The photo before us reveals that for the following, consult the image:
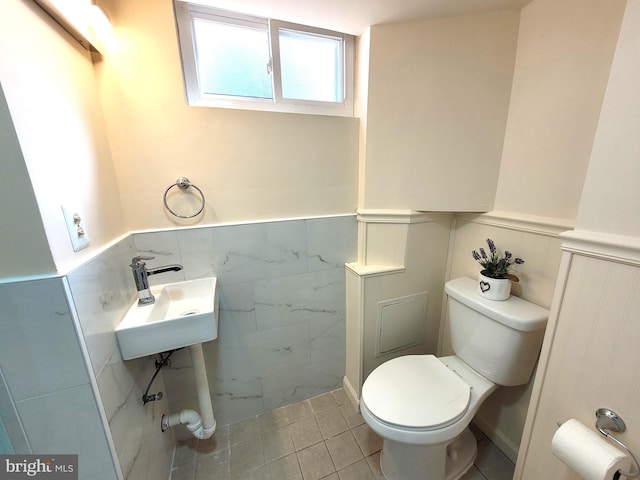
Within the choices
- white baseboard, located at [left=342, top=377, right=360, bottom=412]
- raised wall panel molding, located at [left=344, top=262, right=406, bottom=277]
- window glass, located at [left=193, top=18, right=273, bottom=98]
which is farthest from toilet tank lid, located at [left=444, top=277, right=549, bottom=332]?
window glass, located at [left=193, top=18, right=273, bottom=98]

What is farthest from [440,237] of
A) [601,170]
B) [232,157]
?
[232,157]

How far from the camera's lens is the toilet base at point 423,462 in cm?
109

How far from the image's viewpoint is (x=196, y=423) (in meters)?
1.21

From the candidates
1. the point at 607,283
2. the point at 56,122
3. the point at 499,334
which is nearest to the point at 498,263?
the point at 499,334

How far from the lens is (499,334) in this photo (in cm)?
109

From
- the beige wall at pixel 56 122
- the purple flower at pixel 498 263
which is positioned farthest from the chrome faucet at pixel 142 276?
the purple flower at pixel 498 263

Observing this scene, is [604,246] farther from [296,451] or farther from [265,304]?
[296,451]

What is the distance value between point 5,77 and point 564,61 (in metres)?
1.70

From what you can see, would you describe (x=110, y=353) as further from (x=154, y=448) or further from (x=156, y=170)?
(x=156, y=170)

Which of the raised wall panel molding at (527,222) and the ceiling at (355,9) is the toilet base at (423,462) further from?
the ceiling at (355,9)

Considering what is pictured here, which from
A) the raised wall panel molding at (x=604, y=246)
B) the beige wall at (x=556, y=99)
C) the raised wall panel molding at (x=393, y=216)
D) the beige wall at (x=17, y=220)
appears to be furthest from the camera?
the raised wall panel molding at (x=393, y=216)

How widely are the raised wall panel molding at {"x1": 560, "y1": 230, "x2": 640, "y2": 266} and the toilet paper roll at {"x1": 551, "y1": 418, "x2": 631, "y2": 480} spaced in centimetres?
51

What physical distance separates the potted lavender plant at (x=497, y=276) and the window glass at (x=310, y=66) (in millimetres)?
1150

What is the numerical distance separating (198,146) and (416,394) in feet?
4.83
